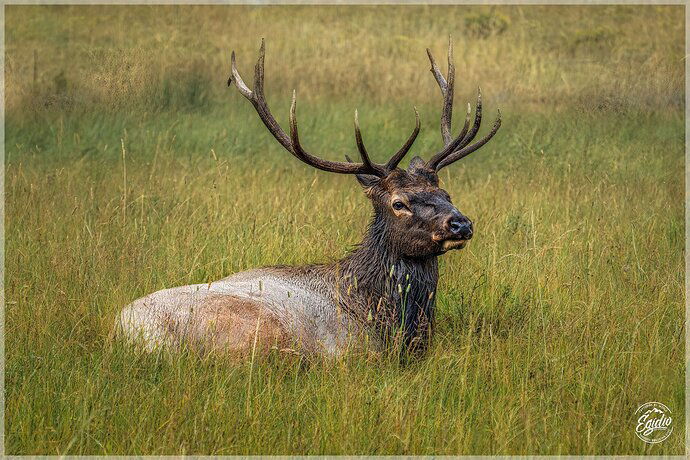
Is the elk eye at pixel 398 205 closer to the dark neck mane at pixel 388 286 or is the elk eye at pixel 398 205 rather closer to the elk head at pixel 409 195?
the elk head at pixel 409 195

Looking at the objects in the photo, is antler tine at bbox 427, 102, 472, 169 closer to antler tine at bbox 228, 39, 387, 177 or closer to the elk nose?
antler tine at bbox 228, 39, 387, 177

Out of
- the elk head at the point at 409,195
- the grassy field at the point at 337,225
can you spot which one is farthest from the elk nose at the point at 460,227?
the grassy field at the point at 337,225

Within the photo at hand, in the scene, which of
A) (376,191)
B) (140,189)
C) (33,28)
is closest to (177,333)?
(376,191)

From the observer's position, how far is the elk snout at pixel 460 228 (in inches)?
218

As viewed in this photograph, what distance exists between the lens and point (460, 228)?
218 inches

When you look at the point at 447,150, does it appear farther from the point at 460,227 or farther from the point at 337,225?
the point at 337,225

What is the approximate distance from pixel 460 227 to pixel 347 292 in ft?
2.84

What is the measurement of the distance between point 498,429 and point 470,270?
2445 millimetres

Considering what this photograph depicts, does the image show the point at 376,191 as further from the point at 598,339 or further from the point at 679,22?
the point at 679,22

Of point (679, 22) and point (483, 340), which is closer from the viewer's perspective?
point (483, 340)

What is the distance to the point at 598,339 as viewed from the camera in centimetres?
556
